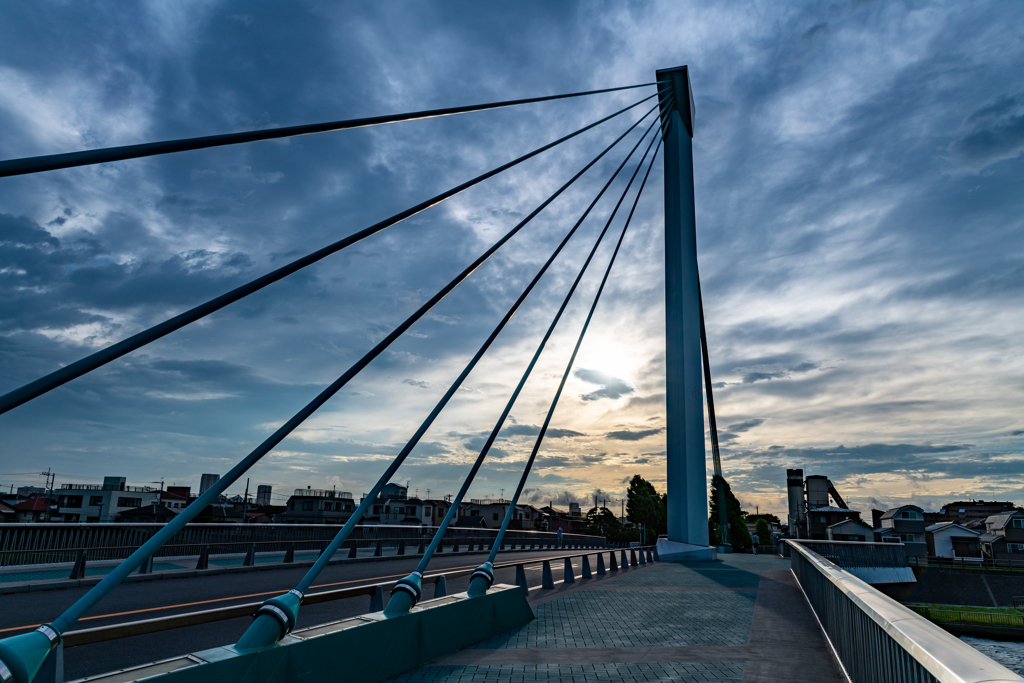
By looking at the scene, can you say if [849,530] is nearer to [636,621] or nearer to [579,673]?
[636,621]

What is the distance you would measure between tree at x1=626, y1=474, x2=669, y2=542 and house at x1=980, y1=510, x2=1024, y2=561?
1718 inches

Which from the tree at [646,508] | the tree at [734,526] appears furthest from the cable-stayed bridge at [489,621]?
the tree at [646,508]

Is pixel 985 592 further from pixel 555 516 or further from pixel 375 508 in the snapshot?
pixel 555 516

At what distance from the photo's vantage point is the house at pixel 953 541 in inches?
2628

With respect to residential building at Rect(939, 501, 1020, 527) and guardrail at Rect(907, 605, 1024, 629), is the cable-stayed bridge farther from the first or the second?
residential building at Rect(939, 501, 1020, 527)

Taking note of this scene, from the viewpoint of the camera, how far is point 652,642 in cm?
826

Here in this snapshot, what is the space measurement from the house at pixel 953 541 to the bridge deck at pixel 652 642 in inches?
2696

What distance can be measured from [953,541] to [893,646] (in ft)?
263

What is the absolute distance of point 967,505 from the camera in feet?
321

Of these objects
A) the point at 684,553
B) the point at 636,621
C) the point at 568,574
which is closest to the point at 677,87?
the point at 684,553

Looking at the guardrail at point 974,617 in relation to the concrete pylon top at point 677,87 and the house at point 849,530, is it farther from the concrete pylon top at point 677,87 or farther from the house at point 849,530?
the house at point 849,530

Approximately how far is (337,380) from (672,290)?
20.7m

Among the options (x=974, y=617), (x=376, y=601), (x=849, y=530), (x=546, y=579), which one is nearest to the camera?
(x=376, y=601)

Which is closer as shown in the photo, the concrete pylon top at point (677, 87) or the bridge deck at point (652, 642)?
the bridge deck at point (652, 642)
